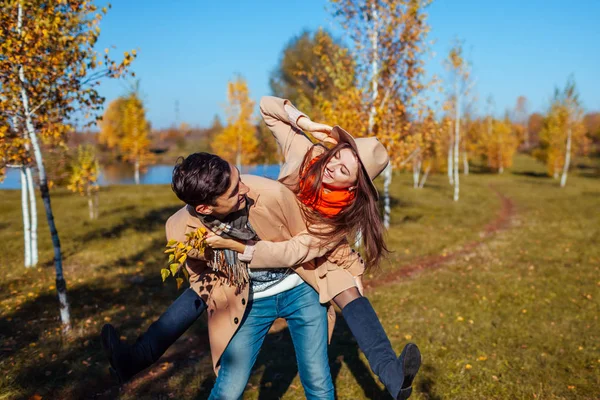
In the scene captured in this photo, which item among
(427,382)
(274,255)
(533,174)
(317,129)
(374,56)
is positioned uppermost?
(374,56)

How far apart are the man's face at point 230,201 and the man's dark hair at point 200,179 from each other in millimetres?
37

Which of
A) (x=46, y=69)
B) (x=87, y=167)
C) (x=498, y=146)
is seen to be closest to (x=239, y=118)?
(x=87, y=167)

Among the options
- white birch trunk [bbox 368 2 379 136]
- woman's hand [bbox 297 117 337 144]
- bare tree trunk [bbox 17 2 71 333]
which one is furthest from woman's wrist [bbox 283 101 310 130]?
white birch trunk [bbox 368 2 379 136]

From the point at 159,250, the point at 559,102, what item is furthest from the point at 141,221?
the point at 559,102

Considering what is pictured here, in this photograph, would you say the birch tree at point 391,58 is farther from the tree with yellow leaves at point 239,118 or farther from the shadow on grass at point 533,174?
the shadow on grass at point 533,174

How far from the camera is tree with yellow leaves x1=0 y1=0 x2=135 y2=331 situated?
6.25 m

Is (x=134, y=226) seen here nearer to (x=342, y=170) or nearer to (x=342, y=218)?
(x=342, y=218)

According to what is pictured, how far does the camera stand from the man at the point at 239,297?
284cm

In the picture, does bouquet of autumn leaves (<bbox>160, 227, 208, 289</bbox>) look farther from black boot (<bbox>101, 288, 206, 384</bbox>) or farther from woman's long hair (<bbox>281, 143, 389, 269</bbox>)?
woman's long hair (<bbox>281, 143, 389, 269</bbox>)

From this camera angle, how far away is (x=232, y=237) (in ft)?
9.43

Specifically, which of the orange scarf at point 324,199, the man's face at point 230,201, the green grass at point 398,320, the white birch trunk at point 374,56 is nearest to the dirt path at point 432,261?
the green grass at point 398,320

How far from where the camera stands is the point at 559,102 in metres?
37.1

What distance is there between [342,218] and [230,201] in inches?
34.1

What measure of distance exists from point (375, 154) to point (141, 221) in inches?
619
